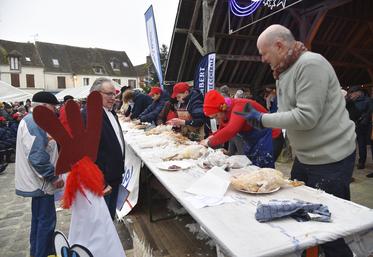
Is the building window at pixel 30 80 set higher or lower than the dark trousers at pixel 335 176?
higher

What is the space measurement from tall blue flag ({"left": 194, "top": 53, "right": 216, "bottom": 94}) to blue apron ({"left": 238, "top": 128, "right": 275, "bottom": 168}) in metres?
4.02

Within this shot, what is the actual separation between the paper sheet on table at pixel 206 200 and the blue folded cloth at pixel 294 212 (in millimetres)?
290

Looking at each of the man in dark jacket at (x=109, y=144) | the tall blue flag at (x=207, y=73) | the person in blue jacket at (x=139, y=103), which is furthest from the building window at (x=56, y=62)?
the man in dark jacket at (x=109, y=144)

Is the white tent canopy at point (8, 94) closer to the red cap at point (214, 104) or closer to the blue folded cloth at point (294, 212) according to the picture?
the red cap at point (214, 104)

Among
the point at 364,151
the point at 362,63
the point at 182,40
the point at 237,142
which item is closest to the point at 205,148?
the point at 237,142

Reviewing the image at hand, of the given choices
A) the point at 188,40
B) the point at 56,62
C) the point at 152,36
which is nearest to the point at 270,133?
the point at 188,40

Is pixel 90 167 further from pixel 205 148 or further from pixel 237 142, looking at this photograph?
pixel 237 142

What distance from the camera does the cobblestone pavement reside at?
3.67m

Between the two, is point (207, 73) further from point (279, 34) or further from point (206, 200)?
point (206, 200)

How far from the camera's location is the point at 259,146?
3131 millimetres

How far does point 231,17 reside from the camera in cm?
729

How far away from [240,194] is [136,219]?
2545 millimetres

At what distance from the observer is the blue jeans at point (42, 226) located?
3.04 m

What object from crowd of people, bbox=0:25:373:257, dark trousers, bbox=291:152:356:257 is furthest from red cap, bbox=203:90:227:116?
dark trousers, bbox=291:152:356:257
